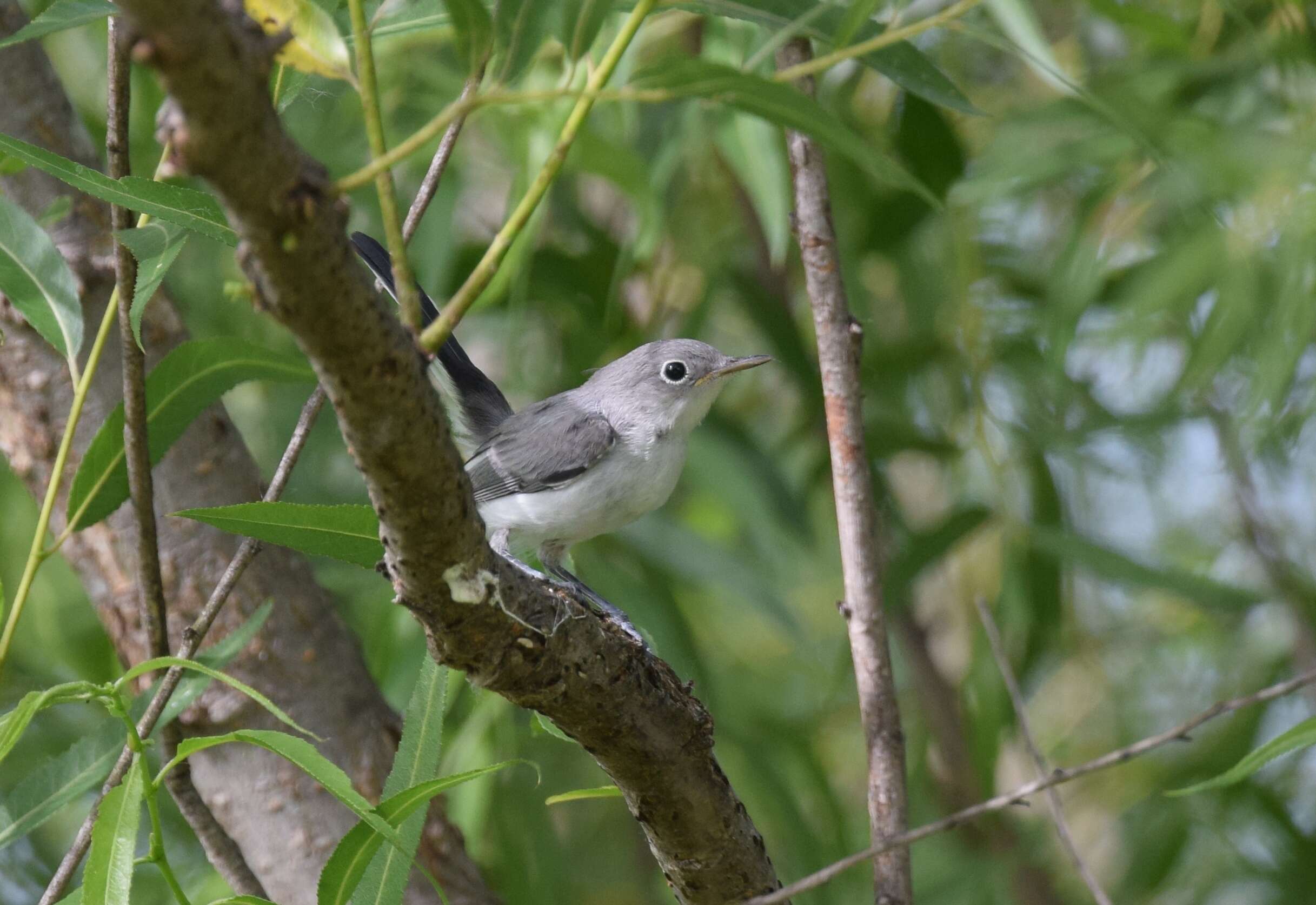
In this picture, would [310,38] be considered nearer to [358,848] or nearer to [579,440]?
[358,848]

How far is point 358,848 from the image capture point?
1.46 meters

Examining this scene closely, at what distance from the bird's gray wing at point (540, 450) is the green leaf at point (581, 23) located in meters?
1.40

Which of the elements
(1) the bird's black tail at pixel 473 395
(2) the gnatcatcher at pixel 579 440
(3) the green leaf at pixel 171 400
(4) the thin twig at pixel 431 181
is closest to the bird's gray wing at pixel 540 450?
(2) the gnatcatcher at pixel 579 440

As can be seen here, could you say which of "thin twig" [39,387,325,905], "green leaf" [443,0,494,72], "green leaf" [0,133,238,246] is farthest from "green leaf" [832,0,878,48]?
"thin twig" [39,387,325,905]

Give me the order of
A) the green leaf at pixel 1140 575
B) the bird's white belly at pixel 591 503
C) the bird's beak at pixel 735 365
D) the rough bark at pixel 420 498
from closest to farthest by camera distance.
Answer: the rough bark at pixel 420 498, the bird's white belly at pixel 591 503, the bird's beak at pixel 735 365, the green leaf at pixel 1140 575

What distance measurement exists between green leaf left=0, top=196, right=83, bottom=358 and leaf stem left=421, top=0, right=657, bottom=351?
0.93m

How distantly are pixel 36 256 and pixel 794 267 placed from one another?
2649mm

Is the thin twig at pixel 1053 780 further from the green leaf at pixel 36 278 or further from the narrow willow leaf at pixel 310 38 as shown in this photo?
the green leaf at pixel 36 278

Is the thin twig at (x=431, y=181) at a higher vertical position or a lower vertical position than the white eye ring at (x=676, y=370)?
higher

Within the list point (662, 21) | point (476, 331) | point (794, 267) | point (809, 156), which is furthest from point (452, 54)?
point (809, 156)

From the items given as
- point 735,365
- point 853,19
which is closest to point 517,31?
point 853,19

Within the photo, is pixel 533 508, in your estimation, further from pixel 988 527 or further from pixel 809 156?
pixel 988 527

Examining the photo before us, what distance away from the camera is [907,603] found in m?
3.62

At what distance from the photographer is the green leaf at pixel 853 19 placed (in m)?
1.29
